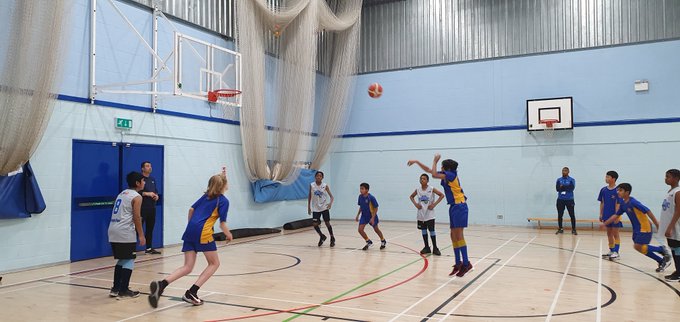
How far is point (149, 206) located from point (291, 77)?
536cm

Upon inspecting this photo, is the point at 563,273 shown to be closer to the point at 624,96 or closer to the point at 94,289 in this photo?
the point at 94,289

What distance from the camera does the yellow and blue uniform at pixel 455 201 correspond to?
6898 millimetres

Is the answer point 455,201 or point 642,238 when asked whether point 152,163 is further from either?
A: point 642,238

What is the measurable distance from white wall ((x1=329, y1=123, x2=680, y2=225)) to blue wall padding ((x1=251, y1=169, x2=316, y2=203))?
2.28m

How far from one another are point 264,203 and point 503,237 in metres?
6.50

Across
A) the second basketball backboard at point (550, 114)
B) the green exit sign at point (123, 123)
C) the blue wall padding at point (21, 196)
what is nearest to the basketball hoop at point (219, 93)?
the green exit sign at point (123, 123)

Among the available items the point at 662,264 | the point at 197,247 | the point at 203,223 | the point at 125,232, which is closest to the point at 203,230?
the point at 203,223

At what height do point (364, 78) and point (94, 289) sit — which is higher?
point (364, 78)

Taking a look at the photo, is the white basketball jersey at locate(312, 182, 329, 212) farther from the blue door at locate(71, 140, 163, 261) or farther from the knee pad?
the knee pad

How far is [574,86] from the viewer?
14219 millimetres

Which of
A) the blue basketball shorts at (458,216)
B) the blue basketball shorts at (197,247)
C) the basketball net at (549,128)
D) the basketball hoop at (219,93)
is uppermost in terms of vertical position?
the basketball hoop at (219,93)

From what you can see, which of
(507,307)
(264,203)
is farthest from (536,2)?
(507,307)

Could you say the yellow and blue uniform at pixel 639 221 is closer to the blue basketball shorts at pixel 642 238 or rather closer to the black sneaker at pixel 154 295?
the blue basketball shorts at pixel 642 238

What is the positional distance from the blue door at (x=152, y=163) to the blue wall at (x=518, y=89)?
8353 mm
